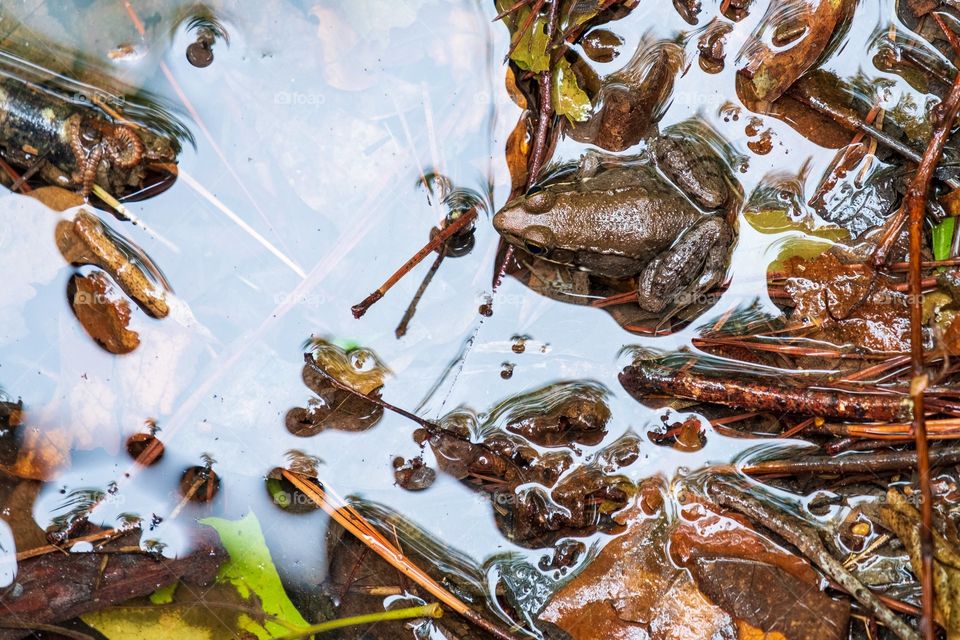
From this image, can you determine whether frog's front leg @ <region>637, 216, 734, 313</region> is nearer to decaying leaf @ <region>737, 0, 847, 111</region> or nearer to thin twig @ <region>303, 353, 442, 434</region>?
decaying leaf @ <region>737, 0, 847, 111</region>

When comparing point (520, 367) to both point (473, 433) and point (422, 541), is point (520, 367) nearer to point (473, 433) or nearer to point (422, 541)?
point (473, 433)

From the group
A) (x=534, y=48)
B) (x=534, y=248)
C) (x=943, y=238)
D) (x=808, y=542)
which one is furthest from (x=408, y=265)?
(x=943, y=238)

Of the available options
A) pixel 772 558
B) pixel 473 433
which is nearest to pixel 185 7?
pixel 473 433

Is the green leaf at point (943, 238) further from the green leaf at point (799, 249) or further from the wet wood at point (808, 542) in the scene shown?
the wet wood at point (808, 542)

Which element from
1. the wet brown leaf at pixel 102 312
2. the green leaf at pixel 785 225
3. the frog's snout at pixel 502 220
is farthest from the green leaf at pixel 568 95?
the wet brown leaf at pixel 102 312

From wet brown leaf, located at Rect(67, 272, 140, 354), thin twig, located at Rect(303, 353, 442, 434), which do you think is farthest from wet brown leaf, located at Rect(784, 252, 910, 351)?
wet brown leaf, located at Rect(67, 272, 140, 354)
